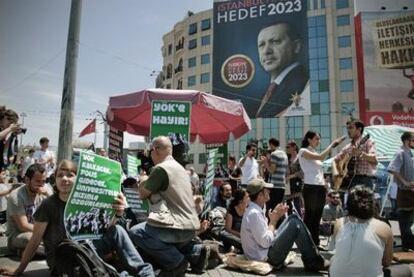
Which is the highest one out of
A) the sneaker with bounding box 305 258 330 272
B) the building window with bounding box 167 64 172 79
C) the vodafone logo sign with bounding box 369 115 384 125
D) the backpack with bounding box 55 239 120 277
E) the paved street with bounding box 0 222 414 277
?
the building window with bounding box 167 64 172 79

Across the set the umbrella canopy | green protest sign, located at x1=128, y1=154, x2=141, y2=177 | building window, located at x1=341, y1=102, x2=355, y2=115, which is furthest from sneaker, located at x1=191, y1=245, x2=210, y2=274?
building window, located at x1=341, y1=102, x2=355, y2=115

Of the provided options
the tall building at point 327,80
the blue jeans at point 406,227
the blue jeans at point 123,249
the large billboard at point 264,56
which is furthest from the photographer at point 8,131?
the tall building at point 327,80

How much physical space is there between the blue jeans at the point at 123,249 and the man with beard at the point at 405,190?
13.1 feet

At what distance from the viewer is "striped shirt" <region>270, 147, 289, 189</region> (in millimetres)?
6633

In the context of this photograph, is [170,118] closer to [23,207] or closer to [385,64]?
[23,207]

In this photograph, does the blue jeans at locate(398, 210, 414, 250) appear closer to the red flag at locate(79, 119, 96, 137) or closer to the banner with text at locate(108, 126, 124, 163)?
the banner with text at locate(108, 126, 124, 163)

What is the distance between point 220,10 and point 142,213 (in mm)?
43427

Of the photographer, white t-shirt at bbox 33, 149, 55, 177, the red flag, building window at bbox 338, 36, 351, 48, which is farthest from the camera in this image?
building window at bbox 338, 36, 351, 48

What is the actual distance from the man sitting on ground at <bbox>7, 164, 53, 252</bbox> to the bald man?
1574 mm

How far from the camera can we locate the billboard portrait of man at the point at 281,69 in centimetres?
4103

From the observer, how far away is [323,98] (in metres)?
45.7

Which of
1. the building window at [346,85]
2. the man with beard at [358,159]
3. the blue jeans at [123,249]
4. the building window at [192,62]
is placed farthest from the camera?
the building window at [192,62]

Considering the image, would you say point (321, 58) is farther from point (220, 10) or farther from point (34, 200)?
point (34, 200)

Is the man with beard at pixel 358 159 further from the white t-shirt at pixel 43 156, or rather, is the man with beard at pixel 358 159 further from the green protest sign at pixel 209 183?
the white t-shirt at pixel 43 156
